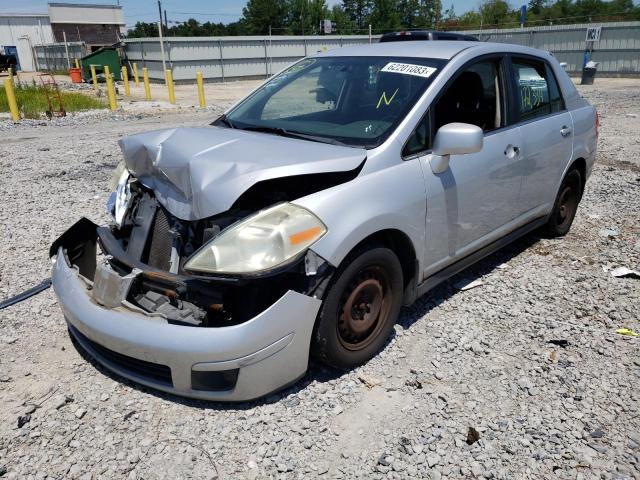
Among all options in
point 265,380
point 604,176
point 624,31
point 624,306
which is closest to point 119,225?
point 265,380

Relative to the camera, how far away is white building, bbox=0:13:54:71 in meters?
54.7

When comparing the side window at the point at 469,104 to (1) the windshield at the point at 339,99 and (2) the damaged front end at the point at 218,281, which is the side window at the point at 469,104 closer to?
(1) the windshield at the point at 339,99

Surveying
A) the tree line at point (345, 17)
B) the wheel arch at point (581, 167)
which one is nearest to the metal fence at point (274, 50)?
the wheel arch at point (581, 167)

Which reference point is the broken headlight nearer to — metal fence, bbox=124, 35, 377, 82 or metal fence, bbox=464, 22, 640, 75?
metal fence, bbox=464, 22, 640, 75

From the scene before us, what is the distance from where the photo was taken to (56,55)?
129 ft

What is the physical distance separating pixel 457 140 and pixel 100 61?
99.5 feet

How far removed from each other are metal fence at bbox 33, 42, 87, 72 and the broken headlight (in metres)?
36.6

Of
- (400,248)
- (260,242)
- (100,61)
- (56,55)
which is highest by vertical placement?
(56,55)

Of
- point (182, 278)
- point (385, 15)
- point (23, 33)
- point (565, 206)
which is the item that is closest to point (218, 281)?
point (182, 278)

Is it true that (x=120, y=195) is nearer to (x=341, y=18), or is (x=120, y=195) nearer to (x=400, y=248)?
(x=400, y=248)

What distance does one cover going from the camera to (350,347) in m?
2.99

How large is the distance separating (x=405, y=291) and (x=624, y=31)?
28719 millimetres

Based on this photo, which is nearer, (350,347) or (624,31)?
(350,347)

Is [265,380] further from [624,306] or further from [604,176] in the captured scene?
[604,176]
